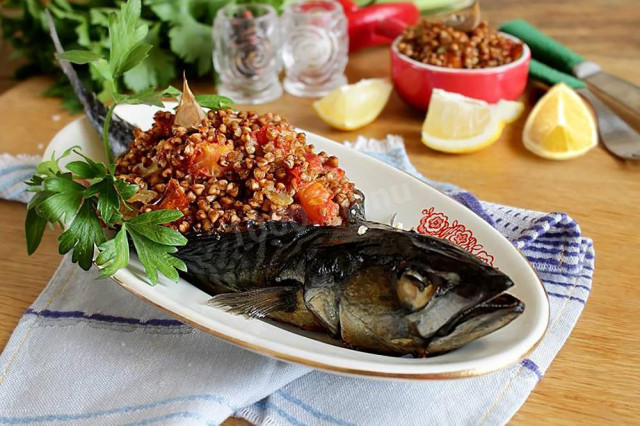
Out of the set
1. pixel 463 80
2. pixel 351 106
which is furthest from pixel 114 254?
pixel 463 80

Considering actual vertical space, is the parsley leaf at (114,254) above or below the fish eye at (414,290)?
below

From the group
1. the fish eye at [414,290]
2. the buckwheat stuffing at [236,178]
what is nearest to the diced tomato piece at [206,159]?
the buckwheat stuffing at [236,178]

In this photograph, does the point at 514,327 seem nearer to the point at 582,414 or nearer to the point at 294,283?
the point at 582,414

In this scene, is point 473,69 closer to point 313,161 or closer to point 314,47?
Answer: point 314,47

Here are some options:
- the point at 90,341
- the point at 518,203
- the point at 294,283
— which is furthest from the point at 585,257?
the point at 90,341

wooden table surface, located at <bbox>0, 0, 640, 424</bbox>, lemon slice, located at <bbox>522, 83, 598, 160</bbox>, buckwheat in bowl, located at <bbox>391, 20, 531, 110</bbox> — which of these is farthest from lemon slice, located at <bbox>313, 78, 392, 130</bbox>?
lemon slice, located at <bbox>522, 83, 598, 160</bbox>

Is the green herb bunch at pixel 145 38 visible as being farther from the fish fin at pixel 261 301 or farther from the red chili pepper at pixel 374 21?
the fish fin at pixel 261 301
